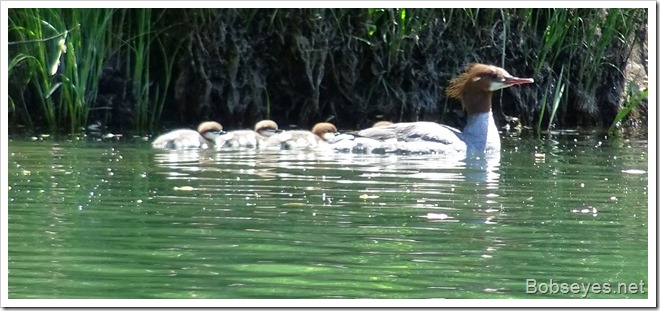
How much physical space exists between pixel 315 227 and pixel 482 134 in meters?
5.46

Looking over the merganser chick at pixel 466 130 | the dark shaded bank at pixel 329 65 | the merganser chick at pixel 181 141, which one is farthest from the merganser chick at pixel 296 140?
the dark shaded bank at pixel 329 65

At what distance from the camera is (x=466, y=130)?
12.3 m

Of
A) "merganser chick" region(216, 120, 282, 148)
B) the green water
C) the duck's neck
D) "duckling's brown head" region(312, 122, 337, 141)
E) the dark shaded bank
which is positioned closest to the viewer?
the green water

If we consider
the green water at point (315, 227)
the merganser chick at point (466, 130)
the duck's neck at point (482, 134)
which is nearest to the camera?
the green water at point (315, 227)

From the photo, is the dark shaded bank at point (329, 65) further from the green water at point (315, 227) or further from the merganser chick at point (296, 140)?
Answer: the green water at point (315, 227)

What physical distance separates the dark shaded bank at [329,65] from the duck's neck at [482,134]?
1.62m

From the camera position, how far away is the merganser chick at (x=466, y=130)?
1150cm

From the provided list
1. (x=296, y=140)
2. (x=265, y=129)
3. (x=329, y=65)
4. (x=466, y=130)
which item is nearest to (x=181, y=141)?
(x=296, y=140)

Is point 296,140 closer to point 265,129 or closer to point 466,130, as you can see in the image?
point 265,129

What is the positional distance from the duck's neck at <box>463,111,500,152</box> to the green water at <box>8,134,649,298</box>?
1.33 m

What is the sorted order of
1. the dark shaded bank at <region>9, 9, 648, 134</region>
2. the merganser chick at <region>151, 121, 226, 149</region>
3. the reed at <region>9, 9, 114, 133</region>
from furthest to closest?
the dark shaded bank at <region>9, 9, 648, 134</region> → the reed at <region>9, 9, 114, 133</region> → the merganser chick at <region>151, 121, 226, 149</region>

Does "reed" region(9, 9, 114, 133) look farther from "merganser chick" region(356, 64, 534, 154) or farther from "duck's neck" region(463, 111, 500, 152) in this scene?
"duck's neck" region(463, 111, 500, 152)

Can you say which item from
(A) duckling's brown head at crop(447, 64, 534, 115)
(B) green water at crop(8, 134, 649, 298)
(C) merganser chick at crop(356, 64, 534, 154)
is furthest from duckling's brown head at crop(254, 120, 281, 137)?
(B) green water at crop(8, 134, 649, 298)

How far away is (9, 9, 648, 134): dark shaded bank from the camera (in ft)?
44.3
